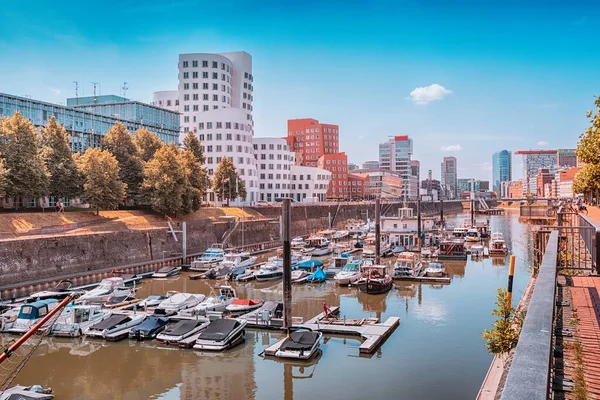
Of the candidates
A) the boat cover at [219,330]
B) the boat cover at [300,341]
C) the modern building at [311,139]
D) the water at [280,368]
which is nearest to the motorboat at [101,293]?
the water at [280,368]

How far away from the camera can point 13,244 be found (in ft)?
132

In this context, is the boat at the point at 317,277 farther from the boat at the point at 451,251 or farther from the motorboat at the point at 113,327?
the boat at the point at 451,251

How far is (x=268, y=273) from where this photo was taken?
156ft

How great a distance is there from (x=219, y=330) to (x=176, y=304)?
282 inches

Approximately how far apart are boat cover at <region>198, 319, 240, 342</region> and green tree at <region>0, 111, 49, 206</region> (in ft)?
106

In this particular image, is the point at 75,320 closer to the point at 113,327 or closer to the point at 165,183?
the point at 113,327

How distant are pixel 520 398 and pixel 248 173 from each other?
101 metres

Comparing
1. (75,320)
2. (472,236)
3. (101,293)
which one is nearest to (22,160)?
(101,293)

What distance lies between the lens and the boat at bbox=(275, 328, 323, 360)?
23.7m

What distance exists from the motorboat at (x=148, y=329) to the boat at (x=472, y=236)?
61.0 meters

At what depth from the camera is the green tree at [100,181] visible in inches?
2192

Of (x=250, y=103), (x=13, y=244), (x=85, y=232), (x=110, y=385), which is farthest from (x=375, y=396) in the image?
(x=250, y=103)

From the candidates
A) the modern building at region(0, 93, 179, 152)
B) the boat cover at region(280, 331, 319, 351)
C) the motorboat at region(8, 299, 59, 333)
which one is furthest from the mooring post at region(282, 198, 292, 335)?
the modern building at region(0, 93, 179, 152)

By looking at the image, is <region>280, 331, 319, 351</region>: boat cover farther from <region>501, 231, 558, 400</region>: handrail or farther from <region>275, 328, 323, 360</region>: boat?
<region>501, 231, 558, 400</region>: handrail
